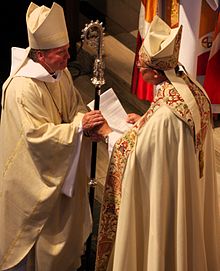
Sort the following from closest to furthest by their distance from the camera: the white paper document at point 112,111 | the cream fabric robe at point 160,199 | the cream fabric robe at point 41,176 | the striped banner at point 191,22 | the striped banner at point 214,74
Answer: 1. the cream fabric robe at point 160,199
2. the cream fabric robe at point 41,176
3. the white paper document at point 112,111
4. the striped banner at point 191,22
5. the striped banner at point 214,74

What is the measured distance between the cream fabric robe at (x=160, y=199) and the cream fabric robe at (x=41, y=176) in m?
0.28

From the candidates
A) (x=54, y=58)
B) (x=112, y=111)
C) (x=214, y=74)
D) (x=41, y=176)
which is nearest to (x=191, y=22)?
(x=214, y=74)

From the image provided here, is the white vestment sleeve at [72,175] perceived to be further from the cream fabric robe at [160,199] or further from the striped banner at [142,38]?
the striped banner at [142,38]

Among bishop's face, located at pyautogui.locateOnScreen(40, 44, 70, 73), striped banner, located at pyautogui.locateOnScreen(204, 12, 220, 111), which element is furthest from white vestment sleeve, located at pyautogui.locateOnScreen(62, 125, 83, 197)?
striped banner, located at pyautogui.locateOnScreen(204, 12, 220, 111)

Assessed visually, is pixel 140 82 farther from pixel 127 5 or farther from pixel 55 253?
pixel 55 253

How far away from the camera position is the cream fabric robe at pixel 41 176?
3.42 m

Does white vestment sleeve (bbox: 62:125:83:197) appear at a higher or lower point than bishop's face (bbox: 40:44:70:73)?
lower

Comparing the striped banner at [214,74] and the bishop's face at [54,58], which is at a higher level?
the bishop's face at [54,58]

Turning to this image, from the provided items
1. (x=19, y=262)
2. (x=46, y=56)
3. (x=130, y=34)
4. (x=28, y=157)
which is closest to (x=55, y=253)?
(x=19, y=262)

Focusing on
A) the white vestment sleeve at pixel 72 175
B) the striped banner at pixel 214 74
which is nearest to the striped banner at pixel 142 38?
the striped banner at pixel 214 74

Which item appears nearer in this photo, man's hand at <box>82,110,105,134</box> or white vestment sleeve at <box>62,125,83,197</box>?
man's hand at <box>82,110,105,134</box>

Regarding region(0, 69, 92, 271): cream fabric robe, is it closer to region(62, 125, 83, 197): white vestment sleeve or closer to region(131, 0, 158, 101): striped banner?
region(62, 125, 83, 197): white vestment sleeve

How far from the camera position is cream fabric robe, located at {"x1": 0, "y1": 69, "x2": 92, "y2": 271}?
135 inches

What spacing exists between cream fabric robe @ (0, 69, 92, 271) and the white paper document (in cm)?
15
